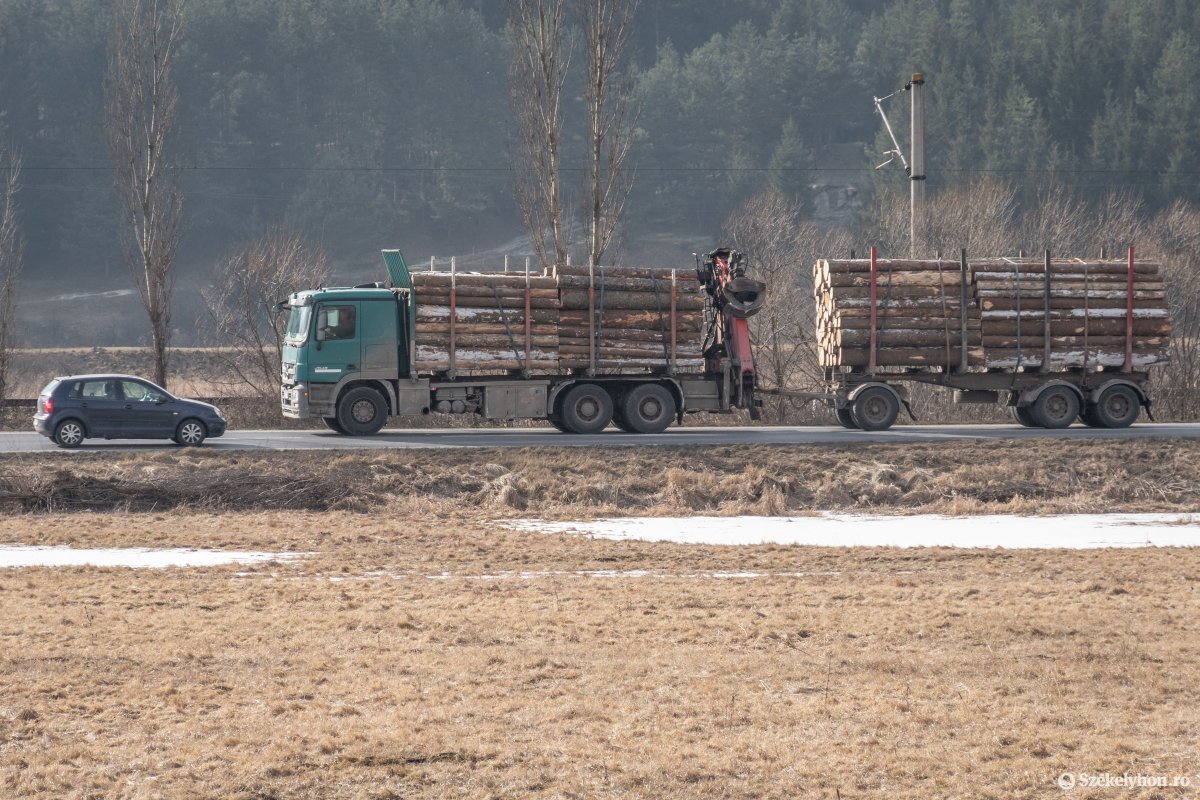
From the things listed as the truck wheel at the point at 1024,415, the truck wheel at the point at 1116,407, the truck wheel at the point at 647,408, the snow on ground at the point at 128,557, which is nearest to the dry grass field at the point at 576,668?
the snow on ground at the point at 128,557

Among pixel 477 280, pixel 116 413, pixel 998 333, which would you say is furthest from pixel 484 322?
pixel 998 333

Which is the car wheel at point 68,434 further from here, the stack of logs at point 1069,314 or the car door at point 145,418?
the stack of logs at point 1069,314

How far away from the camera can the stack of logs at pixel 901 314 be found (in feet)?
98.1

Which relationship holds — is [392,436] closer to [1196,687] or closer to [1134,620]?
[1134,620]

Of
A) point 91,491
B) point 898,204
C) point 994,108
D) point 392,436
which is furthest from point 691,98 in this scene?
point 91,491

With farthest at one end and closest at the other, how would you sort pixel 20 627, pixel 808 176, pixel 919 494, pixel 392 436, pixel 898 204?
pixel 808 176 → pixel 898 204 → pixel 392 436 → pixel 919 494 → pixel 20 627

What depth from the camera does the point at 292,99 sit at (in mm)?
90062

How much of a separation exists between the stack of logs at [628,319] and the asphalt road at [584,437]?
63.4 inches

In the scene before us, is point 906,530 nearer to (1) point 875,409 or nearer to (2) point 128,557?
(1) point 875,409

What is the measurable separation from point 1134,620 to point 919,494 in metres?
12.0

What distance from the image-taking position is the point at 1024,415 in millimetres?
31359

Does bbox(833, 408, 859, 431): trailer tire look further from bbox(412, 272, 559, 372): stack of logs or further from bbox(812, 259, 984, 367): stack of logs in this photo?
bbox(412, 272, 559, 372): stack of logs

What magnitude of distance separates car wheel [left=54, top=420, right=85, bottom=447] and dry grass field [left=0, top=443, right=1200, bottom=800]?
6795 millimetres

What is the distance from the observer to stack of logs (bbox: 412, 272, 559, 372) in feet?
94.4
